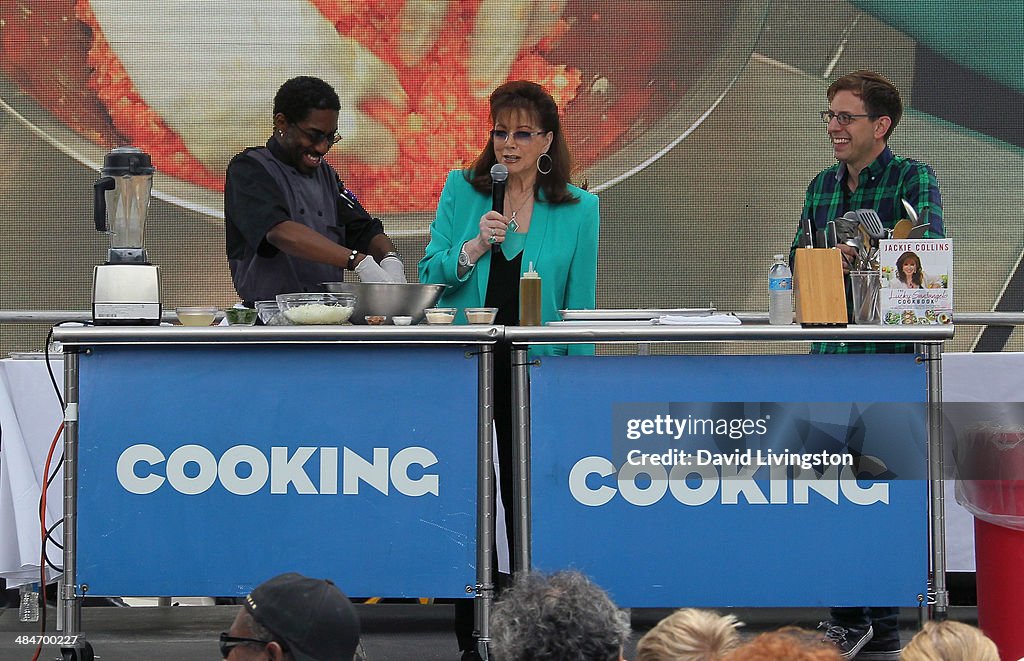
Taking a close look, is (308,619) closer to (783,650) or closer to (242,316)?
(783,650)

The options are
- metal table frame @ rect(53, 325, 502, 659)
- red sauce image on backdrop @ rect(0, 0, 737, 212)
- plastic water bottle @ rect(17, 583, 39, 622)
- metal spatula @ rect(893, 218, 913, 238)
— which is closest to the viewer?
metal table frame @ rect(53, 325, 502, 659)

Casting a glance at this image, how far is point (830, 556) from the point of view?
3256mm

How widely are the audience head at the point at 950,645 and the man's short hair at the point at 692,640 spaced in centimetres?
26

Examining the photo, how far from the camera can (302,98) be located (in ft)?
12.8

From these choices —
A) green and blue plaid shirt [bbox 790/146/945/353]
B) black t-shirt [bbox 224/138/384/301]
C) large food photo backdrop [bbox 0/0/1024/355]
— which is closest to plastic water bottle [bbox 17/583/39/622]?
black t-shirt [bbox 224/138/384/301]

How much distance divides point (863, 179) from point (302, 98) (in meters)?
1.77

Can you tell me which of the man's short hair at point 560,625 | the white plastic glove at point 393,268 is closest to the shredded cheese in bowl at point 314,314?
the white plastic glove at point 393,268

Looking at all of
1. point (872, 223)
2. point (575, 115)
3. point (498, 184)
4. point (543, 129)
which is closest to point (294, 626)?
point (498, 184)

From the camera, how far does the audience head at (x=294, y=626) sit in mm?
2102

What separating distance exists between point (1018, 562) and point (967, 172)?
2.80m

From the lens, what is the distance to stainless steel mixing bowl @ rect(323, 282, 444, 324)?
11.1 feet

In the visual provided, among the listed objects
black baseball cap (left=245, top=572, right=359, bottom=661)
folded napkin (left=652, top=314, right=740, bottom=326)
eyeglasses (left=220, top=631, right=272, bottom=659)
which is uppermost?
folded napkin (left=652, top=314, right=740, bottom=326)

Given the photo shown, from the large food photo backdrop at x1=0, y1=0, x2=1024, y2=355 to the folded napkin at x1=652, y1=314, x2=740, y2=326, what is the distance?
2251 millimetres

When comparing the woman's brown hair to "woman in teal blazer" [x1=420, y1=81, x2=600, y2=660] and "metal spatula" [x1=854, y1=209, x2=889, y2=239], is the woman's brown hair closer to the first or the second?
"woman in teal blazer" [x1=420, y1=81, x2=600, y2=660]
